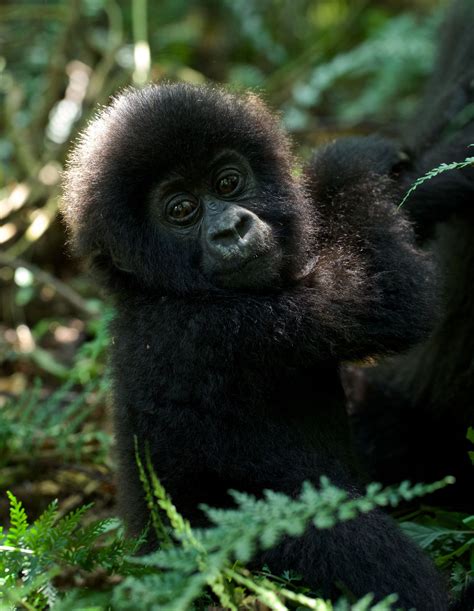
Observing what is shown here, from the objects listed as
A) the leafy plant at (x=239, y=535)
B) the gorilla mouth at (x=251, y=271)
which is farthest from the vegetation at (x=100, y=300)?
the gorilla mouth at (x=251, y=271)

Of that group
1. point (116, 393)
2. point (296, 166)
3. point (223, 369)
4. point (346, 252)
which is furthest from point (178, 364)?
point (296, 166)

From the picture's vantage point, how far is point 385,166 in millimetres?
3461

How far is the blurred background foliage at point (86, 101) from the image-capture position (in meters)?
4.20

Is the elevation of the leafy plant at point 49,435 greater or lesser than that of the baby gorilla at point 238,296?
lesser

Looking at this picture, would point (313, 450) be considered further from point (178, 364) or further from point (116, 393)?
point (116, 393)

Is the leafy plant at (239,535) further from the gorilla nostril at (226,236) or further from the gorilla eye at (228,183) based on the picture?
the gorilla eye at (228,183)

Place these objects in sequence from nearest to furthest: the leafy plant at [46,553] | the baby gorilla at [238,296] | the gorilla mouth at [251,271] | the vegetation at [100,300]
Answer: the vegetation at [100,300]
the leafy plant at [46,553]
the baby gorilla at [238,296]
the gorilla mouth at [251,271]

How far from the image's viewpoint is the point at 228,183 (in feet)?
10.6

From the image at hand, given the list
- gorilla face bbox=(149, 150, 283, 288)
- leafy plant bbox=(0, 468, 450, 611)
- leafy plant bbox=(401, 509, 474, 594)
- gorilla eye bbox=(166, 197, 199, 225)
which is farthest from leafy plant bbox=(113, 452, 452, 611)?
gorilla eye bbox=(166, 197, 199, 225)

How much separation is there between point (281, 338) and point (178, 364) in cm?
37

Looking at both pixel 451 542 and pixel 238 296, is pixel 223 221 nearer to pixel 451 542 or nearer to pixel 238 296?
pixel 238 296

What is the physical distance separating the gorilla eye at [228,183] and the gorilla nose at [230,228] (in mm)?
164

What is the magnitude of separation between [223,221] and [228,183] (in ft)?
0.76

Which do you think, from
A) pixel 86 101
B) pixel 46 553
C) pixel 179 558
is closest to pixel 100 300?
pixel 86 101
